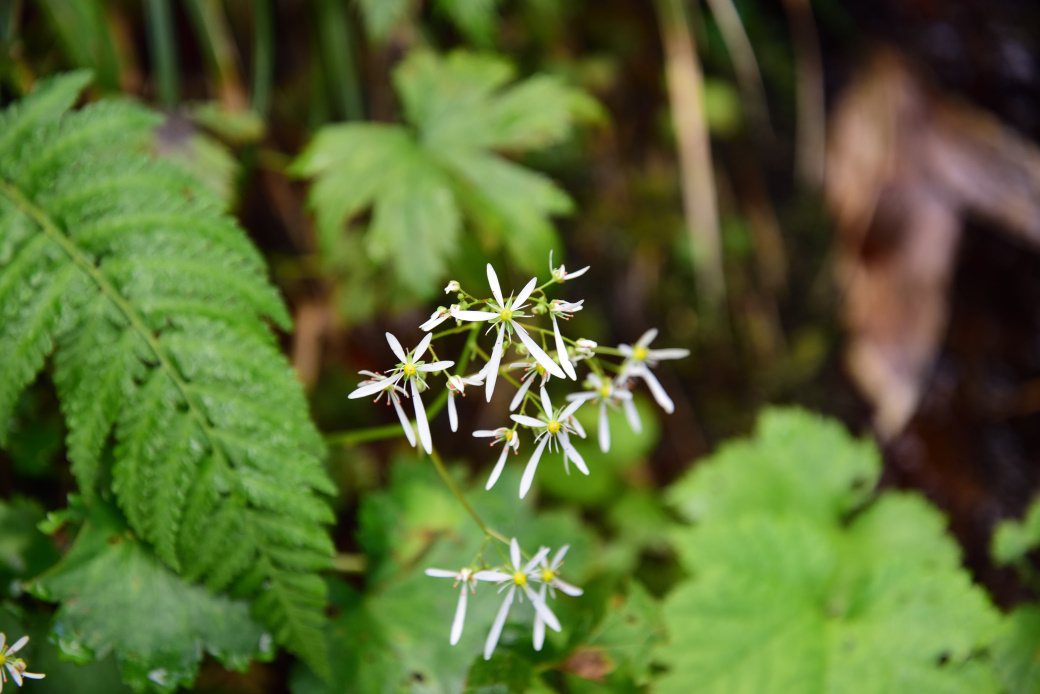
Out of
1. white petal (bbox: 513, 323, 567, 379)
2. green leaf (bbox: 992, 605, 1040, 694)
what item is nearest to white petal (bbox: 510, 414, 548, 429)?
white petal (bbox: 513, 323, 567, 379)

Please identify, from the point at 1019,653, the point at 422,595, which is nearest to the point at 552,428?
the point at 422,595

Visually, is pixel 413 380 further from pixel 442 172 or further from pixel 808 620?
pixel 808 620

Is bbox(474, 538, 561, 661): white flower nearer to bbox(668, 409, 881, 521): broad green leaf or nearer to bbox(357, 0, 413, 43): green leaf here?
bbox(668, 409, 881, 521): broad green leaf

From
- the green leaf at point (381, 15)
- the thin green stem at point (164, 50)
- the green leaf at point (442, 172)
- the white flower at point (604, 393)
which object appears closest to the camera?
the white flower at point (604, 393)

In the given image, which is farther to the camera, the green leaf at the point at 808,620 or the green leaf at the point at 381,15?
the green leaf at the point at 381,15

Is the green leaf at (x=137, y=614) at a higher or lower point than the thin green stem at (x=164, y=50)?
lower

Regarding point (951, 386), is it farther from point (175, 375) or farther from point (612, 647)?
point (175, 375)

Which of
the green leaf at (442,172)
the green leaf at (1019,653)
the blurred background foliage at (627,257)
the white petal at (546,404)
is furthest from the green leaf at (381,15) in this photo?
the green leaf at (1019,653)

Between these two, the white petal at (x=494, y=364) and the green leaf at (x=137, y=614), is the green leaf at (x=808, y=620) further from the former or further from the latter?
the green leaf at (x=137, y=614)
